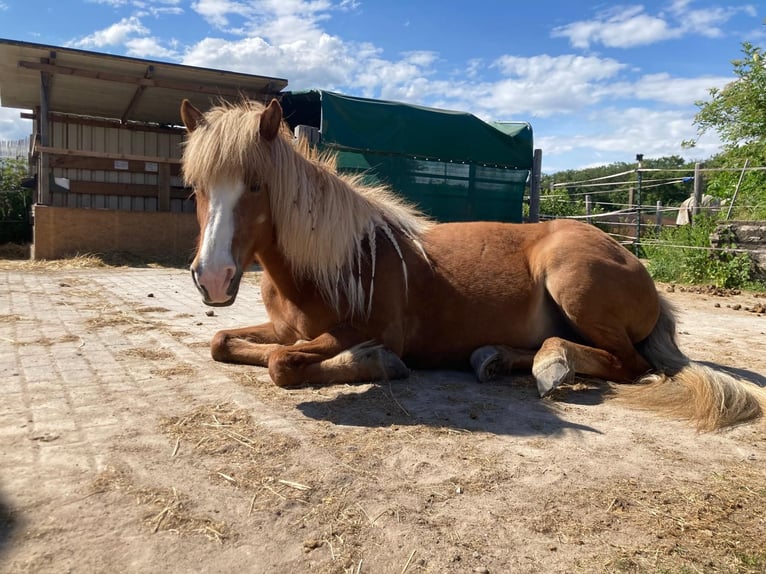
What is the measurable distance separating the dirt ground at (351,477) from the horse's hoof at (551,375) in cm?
8

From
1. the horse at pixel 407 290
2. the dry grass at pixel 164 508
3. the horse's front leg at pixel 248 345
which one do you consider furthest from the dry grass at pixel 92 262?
the dry grass at pixel 164 508

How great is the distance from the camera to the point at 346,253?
3.45m

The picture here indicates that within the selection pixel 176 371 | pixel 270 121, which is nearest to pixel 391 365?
pixel 176 371

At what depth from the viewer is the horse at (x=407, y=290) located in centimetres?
303

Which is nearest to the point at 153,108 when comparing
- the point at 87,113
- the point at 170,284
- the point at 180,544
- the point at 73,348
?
the point at 87,113

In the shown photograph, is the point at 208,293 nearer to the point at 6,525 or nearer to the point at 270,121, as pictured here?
the point at 270,121

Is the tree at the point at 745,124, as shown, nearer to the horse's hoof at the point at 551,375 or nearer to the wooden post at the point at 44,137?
the horse's hoof at the point at 551,375

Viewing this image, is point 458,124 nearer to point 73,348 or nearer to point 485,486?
point 73,348

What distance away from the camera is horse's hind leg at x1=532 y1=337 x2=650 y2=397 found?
11.0 ft

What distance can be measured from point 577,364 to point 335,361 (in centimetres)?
154

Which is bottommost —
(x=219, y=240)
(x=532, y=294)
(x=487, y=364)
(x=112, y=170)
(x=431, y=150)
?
(x=487, y=364)

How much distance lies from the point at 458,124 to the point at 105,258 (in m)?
7.45

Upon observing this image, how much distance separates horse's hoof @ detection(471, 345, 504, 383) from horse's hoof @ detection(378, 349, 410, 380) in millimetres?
509

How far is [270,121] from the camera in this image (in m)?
3.06
